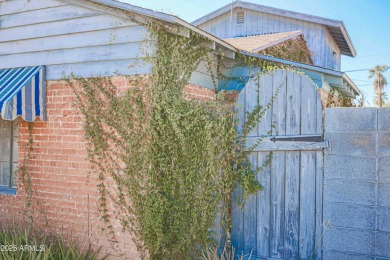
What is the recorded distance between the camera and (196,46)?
5.61 meters

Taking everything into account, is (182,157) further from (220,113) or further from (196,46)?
(196,46)

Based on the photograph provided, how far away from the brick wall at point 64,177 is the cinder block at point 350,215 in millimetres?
2324

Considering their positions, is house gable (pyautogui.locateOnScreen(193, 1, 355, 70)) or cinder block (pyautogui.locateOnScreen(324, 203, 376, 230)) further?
house gable (pyautogui.locateOnScreen(193, 1, 355, 70))

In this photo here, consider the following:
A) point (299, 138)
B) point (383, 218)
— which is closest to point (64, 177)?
point (299, 138)

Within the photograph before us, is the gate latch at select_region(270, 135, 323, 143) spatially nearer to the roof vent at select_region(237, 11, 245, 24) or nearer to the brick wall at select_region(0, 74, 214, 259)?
the brick wall at select_region(0, 74, 214, 259)

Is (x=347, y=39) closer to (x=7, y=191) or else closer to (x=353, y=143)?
(x=353, y=143)

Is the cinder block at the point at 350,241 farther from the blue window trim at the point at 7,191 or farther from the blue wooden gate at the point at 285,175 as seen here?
the blue window trim at the point at 7,191

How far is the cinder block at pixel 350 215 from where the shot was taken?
4332 mm

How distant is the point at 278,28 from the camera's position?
630 inches

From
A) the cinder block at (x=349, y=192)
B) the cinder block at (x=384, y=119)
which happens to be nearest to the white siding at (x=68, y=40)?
the cinder block at (x=349, y=192)

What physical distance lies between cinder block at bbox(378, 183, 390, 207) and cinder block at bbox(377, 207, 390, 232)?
52 mm

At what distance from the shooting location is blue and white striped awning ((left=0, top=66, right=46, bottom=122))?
5.48 meters

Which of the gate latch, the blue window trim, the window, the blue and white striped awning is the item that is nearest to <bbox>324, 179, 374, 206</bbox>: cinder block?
the gate latch

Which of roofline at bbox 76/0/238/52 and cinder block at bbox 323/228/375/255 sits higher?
roofline at bbox 76/0/238/52
